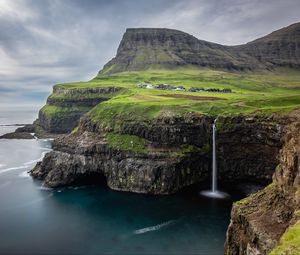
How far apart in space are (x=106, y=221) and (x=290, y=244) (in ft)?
150

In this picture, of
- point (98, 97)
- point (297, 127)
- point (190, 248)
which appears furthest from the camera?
point (98, 97)

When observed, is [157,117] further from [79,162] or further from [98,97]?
[98,97]

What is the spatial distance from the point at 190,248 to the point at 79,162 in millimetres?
45256

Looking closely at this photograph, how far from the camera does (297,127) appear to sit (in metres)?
37.7

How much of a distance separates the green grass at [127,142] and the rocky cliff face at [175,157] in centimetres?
82

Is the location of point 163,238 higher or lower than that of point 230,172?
lower

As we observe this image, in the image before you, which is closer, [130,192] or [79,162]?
[130,192]

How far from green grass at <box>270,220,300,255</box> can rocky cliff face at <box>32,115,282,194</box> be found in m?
48.7

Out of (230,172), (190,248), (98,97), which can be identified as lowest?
(190,248)

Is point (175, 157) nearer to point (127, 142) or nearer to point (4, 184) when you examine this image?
point (127, 142)

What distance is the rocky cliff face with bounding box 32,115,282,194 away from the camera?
247 feet

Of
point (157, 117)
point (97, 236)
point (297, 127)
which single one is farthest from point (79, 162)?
point (297, 127)

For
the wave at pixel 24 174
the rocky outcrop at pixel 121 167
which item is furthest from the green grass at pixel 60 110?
the rocky outcrop at pixel 121 167

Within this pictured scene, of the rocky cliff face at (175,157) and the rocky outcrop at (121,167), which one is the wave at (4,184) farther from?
the rocky cliff face at (175,157)
